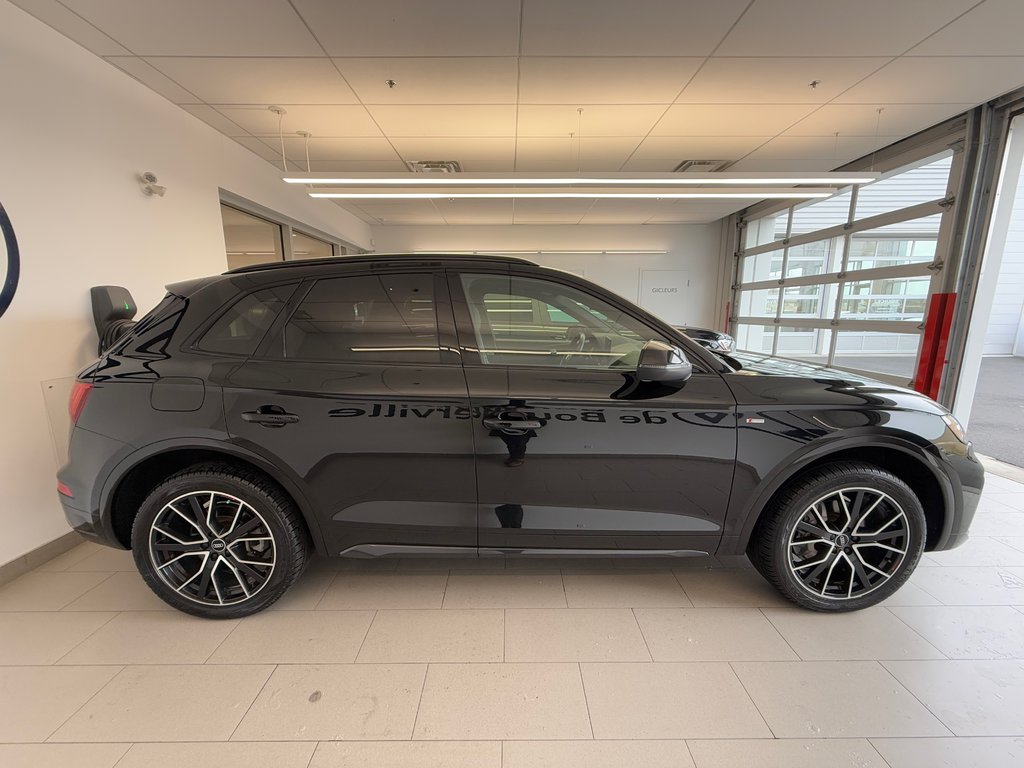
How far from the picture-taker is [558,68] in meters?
2.82

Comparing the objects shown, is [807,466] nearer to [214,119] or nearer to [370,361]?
[370,361]

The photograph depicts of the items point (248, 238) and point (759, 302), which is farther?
point (759, 302)

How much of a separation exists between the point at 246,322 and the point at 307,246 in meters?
5.40

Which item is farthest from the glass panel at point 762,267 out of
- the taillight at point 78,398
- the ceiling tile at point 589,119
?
the taillight at point 78,398

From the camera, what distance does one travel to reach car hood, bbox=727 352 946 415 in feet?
5.58

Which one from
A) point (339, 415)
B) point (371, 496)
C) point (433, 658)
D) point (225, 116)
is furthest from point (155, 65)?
point (433, 658)

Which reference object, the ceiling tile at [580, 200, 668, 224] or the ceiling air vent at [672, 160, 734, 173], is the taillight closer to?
the ceiling air vent at [672, 160, 734, 173]

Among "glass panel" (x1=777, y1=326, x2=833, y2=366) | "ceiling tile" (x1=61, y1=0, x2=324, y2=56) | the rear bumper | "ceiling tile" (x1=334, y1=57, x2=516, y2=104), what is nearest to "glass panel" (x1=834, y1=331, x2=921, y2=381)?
"glass panel" (x1=777, y1=326, x2=833, y2=366)

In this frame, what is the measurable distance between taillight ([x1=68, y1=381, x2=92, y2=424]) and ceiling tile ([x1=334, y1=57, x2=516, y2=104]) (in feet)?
8.20

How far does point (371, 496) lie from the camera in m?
1.74

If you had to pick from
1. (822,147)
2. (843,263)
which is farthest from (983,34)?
(843,263)

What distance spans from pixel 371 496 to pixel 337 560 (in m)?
0.90

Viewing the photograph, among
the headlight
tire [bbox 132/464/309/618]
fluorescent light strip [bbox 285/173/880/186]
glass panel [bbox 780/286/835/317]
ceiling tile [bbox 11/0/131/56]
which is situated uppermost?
ceiling tile [bbox 11/0/131/56]

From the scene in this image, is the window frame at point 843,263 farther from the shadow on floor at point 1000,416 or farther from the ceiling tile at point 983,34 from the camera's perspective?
the ceiling tile at point 983,34
